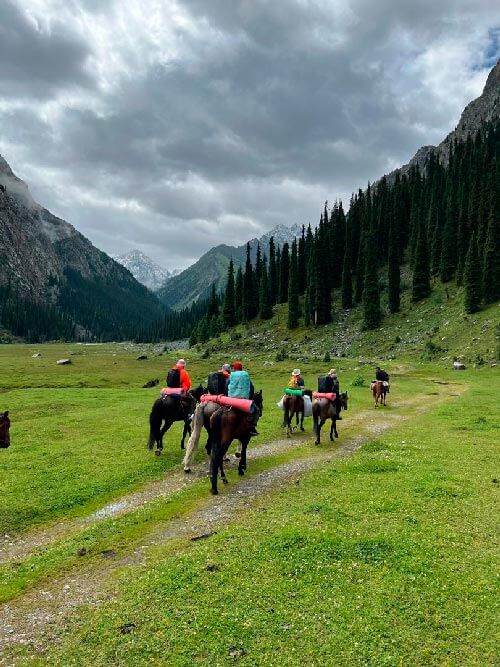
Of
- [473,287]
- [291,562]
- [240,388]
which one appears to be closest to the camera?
[291,562]

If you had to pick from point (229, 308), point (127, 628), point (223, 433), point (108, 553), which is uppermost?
point (229, 308)

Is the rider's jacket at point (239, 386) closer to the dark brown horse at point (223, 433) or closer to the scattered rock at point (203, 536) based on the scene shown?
the dark brown horse at point (223, 433)

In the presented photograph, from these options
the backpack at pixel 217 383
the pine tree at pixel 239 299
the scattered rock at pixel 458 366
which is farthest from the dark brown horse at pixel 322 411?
the pine tree at pixel 239 299

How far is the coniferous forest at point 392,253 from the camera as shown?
8975 centimetres

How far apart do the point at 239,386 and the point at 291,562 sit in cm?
804

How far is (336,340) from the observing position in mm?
96688

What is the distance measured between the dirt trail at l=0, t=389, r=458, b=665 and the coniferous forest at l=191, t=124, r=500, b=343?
72054 millimetres

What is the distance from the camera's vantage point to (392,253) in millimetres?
99812

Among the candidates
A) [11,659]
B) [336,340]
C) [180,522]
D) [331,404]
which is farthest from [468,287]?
[11,659]

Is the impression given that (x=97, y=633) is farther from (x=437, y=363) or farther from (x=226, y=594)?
(x=437, y=363)

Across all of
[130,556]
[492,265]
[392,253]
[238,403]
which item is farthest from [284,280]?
[130,556]

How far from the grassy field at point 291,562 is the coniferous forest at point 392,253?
72289 mm

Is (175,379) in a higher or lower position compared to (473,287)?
lower

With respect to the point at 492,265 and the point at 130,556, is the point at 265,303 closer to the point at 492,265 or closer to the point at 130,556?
the point at 492,265
